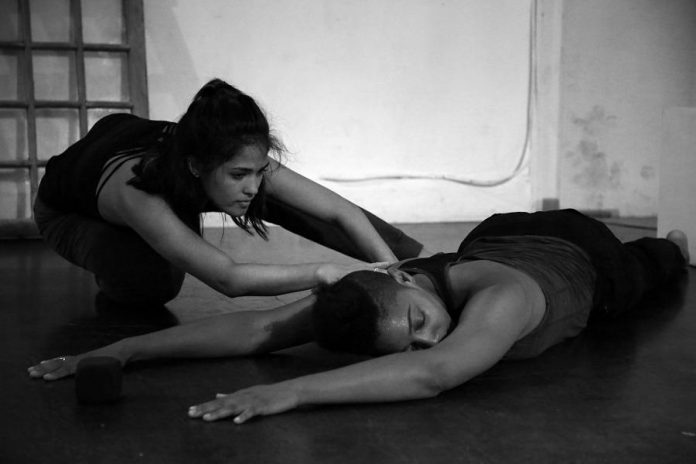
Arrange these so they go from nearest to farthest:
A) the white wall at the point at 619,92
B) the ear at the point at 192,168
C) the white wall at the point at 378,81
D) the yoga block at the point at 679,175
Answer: the ear at the point at 192,168, the yoga block at the point at 679,175, the white wall at the point at 378,81, the white wall at the point at 619,92

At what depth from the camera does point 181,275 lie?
104 inches

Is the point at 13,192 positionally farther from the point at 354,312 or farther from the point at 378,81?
the point at 354,312

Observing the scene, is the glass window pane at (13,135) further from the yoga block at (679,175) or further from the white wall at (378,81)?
the yoga block at (679,175)

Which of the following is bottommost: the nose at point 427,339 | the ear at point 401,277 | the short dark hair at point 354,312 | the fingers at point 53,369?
the fingers at point 53,369

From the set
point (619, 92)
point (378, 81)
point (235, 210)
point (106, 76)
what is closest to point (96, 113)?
point (106, 76)

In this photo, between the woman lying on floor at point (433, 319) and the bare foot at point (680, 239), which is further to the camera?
the bare foot at point (680, 239)

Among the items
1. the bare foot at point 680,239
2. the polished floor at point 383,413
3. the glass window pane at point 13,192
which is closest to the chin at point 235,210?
the polished floor at point 383,413

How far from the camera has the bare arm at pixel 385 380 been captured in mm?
1514

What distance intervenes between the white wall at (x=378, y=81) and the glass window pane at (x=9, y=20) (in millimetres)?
665

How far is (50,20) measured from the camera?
4.46 meters

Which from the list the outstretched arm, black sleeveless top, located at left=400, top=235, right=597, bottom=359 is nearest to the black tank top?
black sleeveless top, located at left=400, top=235, right=597, bottom=359

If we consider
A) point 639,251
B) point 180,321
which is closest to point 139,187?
point 180,321

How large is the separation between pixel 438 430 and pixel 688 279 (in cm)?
187

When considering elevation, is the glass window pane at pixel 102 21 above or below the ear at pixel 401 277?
above
